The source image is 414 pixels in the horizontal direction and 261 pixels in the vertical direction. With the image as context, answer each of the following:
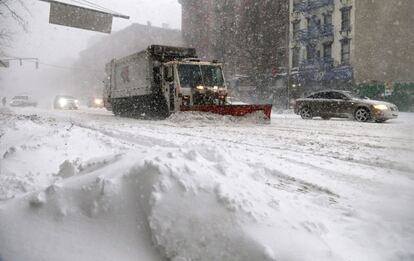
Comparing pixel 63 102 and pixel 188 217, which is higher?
pixel 63 102

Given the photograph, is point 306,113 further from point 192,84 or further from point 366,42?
point 366,42

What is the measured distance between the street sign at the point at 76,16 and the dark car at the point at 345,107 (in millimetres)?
10073

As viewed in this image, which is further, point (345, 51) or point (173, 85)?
point (345, 51)

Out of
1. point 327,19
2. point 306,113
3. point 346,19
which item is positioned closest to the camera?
point 306,113

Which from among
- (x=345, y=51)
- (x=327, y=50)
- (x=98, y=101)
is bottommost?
(x=98, y=101)

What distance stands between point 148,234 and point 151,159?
734 mm

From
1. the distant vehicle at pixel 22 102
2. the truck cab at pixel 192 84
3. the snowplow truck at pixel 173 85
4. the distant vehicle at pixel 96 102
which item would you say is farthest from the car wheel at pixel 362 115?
the distant vehicle at pixel 22 102

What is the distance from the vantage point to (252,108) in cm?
1596

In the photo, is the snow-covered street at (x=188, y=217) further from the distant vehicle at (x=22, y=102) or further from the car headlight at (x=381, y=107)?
the distant vehicle at (x=22, y=102)

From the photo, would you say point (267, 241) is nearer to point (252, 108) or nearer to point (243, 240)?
point (243, 240)

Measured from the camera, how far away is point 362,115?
688 inches

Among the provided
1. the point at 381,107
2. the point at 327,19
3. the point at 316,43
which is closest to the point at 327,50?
the point at 316,43

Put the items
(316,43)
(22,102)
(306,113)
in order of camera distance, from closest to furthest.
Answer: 1. (306,113)
2. (316,43)
3. (22,102)

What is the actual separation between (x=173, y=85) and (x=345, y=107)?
7.47 m
